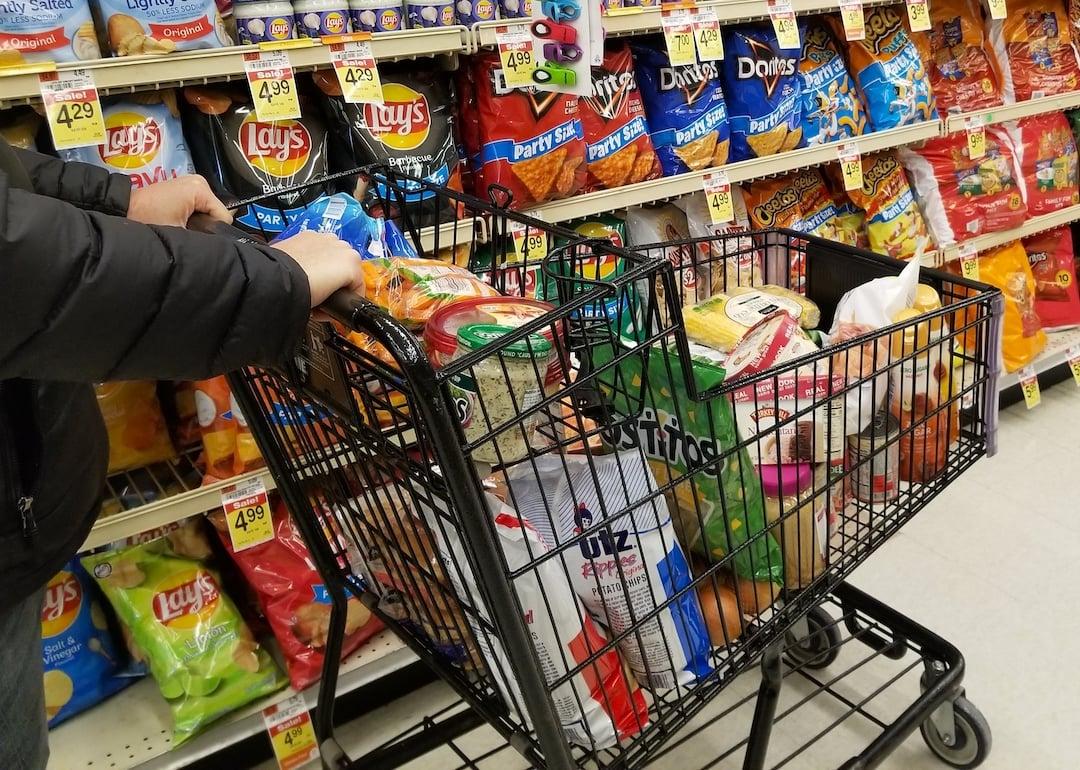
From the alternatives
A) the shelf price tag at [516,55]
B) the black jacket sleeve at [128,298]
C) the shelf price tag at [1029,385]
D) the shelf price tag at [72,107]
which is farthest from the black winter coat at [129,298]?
the shelf price tag at [1029,385]

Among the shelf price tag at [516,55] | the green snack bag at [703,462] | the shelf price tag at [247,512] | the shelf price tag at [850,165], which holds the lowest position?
the shelf price tag at [247,512]

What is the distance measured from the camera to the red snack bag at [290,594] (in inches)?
67.5

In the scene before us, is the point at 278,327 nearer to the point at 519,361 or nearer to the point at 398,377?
the point at 398,377

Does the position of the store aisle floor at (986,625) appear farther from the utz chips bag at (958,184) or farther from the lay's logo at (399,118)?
the lay's logo at (399,118)

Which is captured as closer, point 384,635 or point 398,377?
point 398,377

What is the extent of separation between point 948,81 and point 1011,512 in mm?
1268

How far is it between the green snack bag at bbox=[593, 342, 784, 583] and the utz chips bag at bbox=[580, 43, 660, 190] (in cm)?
98

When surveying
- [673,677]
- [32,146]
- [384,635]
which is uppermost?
[32,146]

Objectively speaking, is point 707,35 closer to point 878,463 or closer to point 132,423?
point 878,463

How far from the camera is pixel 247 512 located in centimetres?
162

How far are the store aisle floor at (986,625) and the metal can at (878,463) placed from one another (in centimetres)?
69

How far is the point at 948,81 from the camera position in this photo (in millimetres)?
2605

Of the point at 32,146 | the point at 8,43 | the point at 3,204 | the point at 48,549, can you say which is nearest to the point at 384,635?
A: the point at 48,549

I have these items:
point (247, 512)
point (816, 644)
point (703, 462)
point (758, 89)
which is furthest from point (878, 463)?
point (758, 89)
